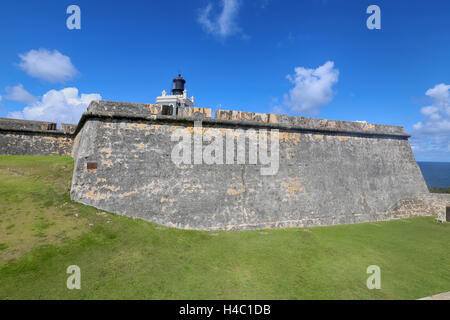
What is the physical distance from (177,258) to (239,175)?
388cm

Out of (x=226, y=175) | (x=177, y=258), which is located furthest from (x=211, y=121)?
(x=177, y=258)

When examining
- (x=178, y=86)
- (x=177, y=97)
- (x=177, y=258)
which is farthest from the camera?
(x=178, y=86)

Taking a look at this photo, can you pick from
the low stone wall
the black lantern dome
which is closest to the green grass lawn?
the low stone wall

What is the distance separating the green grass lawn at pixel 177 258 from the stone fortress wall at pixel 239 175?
71cm

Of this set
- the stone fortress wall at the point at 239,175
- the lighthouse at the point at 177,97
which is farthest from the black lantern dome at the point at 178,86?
the stone fortress wall at the point at 239,175

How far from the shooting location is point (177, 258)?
16.1ft

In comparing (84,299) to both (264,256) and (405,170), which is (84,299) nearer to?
(264,256)

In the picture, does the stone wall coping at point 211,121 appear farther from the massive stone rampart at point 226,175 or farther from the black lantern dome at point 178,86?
the black lantern dome at point 178,86

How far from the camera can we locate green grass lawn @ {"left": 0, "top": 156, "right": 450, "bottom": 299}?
12.4 feet

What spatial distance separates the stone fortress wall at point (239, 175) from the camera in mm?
6820

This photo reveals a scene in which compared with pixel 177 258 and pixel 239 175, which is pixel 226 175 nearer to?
pixel 239 175

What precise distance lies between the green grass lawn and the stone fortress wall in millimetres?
707

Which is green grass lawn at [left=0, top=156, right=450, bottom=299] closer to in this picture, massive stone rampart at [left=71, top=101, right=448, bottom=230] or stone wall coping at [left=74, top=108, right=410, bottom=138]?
massive stone rampart at [left=71, top=101, right=448, bottom=230]
